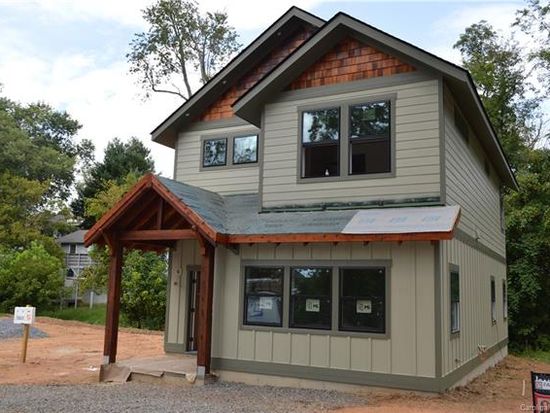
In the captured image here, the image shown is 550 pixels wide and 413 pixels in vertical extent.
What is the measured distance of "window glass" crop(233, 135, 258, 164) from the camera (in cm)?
1198

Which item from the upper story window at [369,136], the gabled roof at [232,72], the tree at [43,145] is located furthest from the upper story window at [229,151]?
the tree at [43,145]

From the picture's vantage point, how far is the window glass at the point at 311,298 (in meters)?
9.05

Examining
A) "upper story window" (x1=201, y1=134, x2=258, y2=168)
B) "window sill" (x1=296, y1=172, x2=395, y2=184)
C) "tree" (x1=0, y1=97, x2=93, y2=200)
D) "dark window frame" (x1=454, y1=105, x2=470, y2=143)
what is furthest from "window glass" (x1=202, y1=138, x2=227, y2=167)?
"tree" (x1=0, y1=97, x2=93, y2=200)

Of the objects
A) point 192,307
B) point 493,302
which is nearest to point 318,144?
point 192,307

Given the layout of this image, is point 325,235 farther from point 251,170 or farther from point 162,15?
point 162,15

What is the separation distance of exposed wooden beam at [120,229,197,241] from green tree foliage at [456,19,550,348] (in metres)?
13.5

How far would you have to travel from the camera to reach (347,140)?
960 cm

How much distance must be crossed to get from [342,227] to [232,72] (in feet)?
18.1

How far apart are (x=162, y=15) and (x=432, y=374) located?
79.3 feet

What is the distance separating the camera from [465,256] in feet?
34.6

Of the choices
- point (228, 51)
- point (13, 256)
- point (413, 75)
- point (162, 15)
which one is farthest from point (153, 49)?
point (413, 75)

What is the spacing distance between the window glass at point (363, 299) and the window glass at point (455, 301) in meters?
1.44

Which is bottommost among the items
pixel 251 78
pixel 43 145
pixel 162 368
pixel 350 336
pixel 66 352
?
pixel 66 352

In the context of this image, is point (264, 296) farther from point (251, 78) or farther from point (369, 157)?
point (251, 78)
